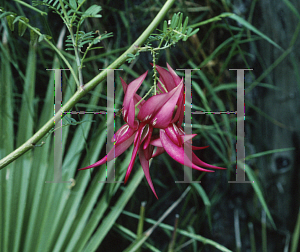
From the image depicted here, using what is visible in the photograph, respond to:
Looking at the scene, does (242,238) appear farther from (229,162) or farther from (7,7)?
(7,7)

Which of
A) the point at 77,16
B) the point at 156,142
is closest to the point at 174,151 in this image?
the point at 156,142

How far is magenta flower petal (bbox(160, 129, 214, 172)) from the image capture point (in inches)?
11.8

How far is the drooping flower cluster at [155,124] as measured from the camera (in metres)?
0.30

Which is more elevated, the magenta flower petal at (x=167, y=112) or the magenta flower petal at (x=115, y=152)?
the magenta flower petal at (x=167, y=112)

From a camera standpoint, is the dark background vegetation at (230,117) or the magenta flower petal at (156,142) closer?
the magenta flower petal at (156,142)

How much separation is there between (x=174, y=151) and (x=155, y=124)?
0.04 meters

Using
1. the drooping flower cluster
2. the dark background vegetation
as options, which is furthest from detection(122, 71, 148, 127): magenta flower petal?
the dark background vegetation

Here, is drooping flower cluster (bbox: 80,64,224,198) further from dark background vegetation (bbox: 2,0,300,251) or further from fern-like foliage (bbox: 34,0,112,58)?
dark background vegetation (bbox: 2,0,300,251)

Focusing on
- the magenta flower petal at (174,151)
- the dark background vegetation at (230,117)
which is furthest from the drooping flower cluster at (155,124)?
the dark background vegetation at (230,117)

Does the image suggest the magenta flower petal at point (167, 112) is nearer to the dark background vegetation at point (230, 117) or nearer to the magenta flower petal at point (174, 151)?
the magenta flower petal at point (174, 151)

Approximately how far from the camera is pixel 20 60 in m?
0.77

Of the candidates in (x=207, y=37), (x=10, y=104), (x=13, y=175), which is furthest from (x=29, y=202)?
(x=207, y=37)

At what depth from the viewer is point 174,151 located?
31cm

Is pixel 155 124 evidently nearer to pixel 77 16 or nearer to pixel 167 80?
pixel 167 80
